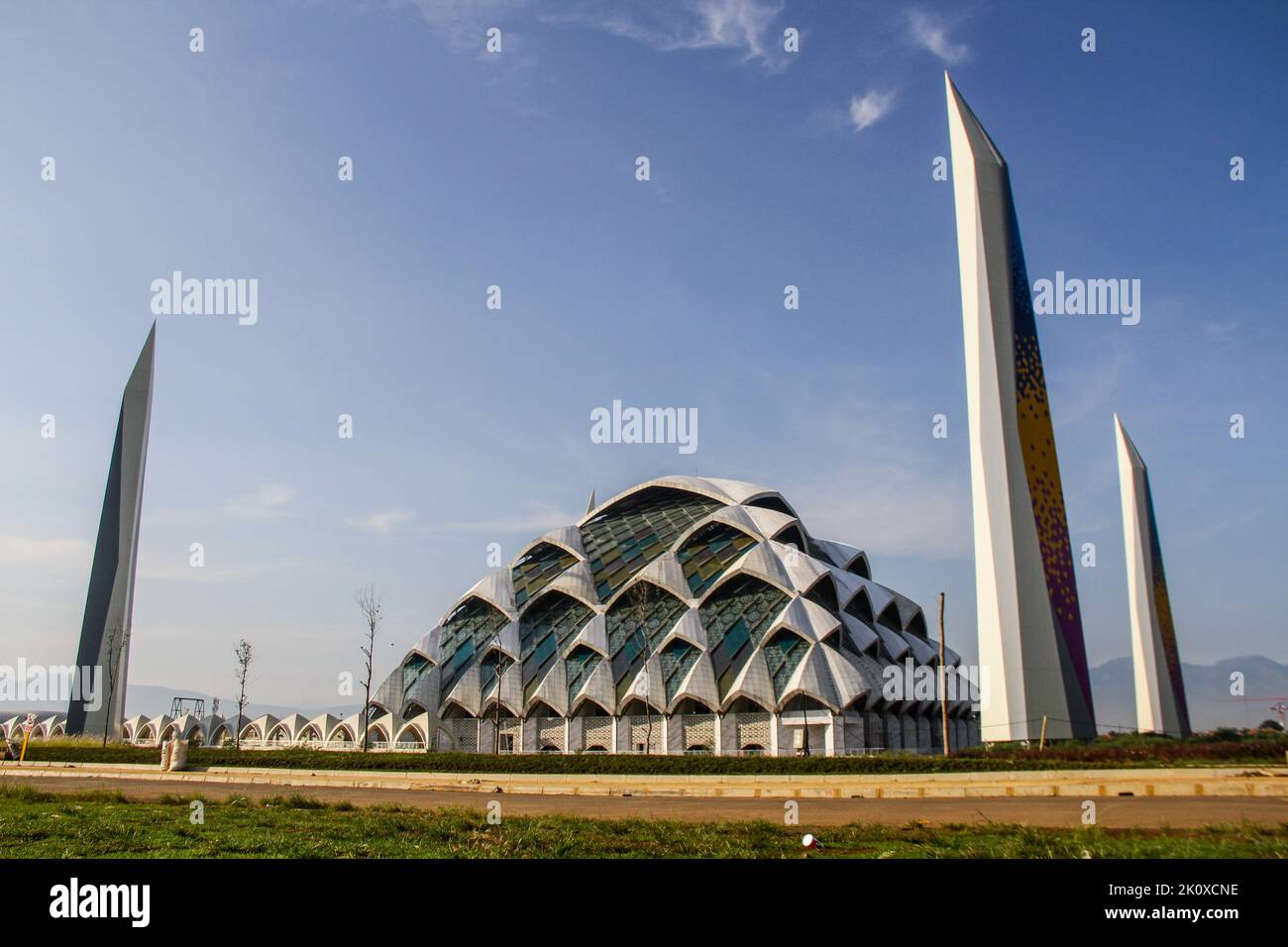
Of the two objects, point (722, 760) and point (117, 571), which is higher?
point (117, 571)

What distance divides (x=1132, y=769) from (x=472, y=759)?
83.8 feet

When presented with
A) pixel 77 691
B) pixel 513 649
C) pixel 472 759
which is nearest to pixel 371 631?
pixel 513 649

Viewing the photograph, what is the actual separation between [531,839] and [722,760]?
24315 millimetres

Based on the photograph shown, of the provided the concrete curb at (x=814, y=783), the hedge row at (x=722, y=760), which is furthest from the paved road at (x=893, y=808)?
the hedge row at (x=722, y=760)

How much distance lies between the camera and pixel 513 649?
6216 centimetres

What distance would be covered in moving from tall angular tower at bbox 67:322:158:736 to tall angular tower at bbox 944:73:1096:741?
192ft

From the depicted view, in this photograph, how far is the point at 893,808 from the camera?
21.3 meters

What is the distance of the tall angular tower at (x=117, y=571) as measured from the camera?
6600cm

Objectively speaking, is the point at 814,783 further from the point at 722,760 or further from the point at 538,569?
the point at 538,569

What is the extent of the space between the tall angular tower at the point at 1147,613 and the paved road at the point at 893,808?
36131 millimetres

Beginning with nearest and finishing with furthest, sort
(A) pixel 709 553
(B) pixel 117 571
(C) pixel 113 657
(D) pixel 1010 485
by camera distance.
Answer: (D) pixel 1010 485
(A) pixel 709 553
(C) pixel 113 657
(B) pixel 117 571

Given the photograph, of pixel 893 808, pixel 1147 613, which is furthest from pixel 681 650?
pixel 893 808

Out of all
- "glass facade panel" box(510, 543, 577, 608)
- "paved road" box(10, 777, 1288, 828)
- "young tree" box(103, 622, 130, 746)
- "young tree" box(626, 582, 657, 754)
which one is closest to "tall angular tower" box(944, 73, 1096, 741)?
"paved road" box(10, 777, 1288, 828)
